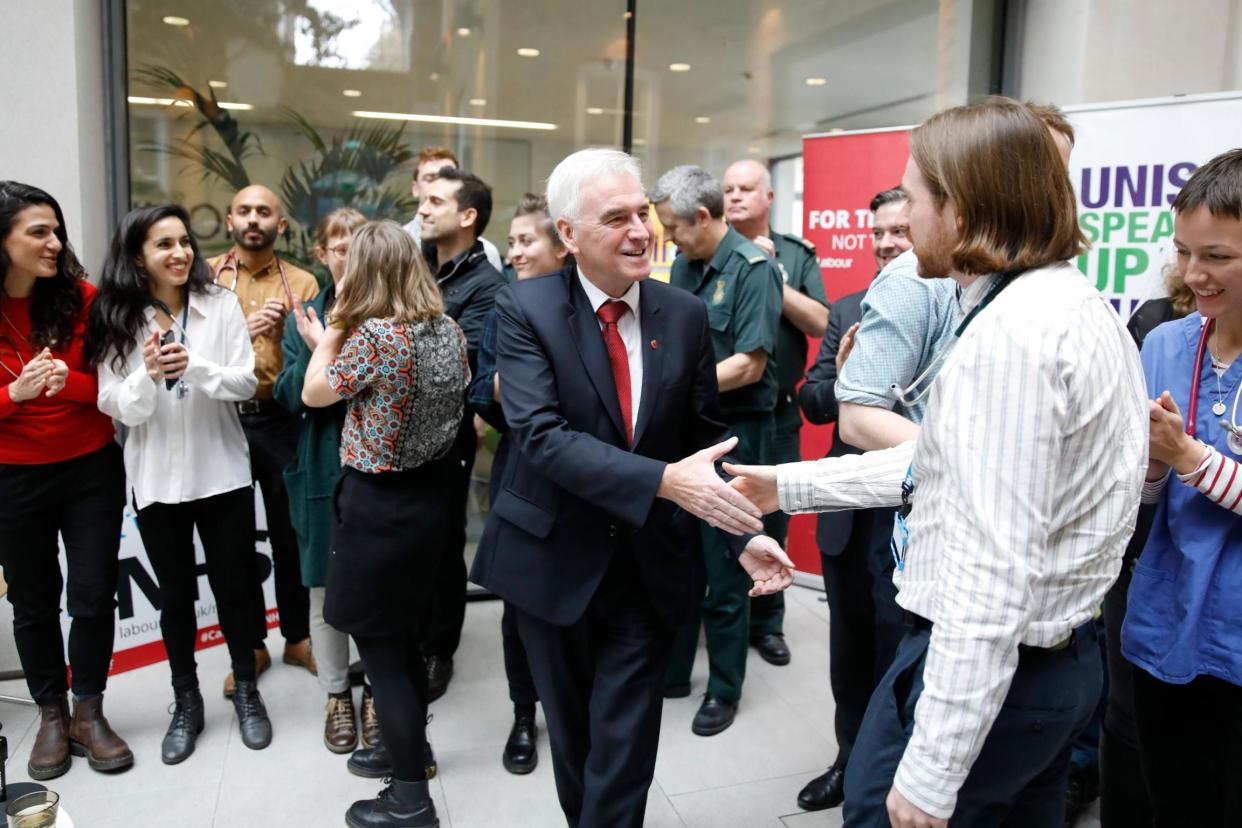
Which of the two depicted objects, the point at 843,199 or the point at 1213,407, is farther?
the point at 843,199

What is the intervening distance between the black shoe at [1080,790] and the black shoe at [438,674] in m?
2.23

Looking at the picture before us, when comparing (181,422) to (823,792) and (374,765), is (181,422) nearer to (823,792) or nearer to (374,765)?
(374,765)

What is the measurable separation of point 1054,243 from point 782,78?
4283 millimetres

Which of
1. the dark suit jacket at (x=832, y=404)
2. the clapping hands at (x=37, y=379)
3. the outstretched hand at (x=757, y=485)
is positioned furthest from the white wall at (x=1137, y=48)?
the clapping hands at (x=37, y=379)

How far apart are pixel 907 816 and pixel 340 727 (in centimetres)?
245

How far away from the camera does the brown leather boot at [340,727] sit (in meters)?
3.32

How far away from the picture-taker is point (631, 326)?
2.33m

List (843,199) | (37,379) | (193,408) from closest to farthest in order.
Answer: (37,379), (193,408), (843,199)

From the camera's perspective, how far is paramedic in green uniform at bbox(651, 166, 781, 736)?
3.50 metres

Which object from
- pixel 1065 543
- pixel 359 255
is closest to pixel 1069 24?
pixel 359 255

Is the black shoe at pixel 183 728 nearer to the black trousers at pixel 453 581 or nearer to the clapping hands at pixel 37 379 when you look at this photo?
the black trousers at pixel 453 581

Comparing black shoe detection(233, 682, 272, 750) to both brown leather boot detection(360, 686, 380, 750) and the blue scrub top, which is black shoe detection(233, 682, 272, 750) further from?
the blue scrub top

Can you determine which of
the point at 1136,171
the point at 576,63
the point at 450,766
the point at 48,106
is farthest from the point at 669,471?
the point at 576,63

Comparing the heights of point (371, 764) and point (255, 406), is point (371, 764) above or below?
below
